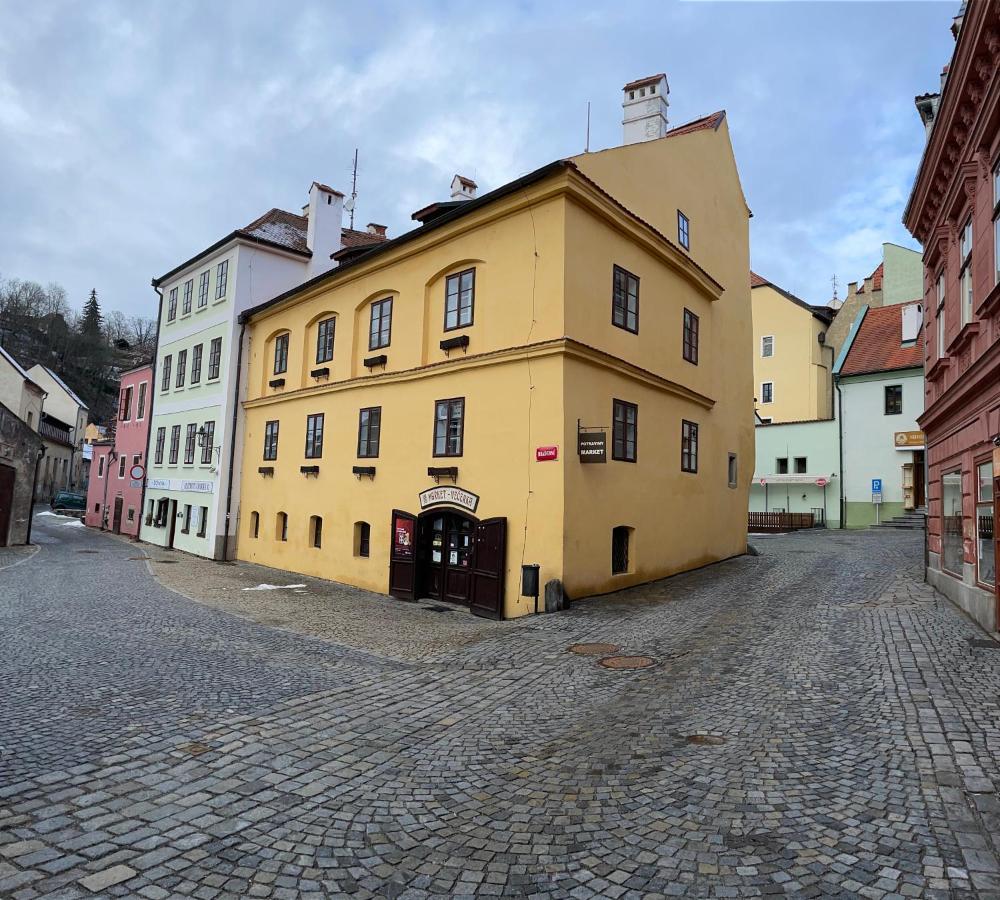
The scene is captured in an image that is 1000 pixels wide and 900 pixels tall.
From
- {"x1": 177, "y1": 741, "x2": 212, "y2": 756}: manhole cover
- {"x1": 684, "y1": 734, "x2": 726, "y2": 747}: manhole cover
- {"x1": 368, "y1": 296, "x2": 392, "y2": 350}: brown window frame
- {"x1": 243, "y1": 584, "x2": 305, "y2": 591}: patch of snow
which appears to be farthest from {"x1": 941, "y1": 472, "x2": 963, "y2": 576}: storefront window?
{"x1": 243, "y1": 584, "x2": 305, "y2": 591}: patch of snow

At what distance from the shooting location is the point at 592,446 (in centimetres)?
1370

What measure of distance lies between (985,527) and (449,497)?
32.4 feet

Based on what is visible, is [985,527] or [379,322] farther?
[379,322]

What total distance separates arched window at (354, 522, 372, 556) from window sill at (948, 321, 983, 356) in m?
13.8

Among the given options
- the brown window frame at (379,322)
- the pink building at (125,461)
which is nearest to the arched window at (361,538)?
the brown window frame at (379,322)

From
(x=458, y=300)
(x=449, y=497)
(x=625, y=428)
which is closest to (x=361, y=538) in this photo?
(x=449, y=497)

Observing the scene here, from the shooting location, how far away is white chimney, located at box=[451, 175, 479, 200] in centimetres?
2180

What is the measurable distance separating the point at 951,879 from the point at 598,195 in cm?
1314

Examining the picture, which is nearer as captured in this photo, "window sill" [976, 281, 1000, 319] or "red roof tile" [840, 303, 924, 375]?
"window sill" [976, 281, 1000, 319]

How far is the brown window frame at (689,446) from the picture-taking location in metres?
18.3

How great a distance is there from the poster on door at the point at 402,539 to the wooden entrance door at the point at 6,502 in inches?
704

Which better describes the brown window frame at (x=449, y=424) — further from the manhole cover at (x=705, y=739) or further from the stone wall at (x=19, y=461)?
the stone wall at (x=19, y=461)

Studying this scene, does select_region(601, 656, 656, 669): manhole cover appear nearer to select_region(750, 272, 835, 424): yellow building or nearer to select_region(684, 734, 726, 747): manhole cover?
select_region(684, 734, 726, 747): manhole cover

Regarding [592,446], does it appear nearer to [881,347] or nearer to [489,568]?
[489,568]
